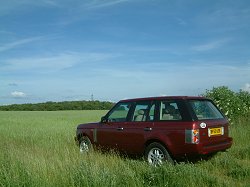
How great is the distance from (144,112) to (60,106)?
58382 millimetres

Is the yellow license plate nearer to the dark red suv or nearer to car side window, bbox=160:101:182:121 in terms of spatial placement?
the dark red suv

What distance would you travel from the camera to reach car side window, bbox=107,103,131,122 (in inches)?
426

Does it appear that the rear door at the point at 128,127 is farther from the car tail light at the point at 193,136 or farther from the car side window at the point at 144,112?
the car tail light at the point at 193,136

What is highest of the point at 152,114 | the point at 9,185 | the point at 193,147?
the point at 152,114

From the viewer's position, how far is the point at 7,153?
949cm

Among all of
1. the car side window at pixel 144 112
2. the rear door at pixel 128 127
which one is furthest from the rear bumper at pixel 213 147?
the car side window at pixel 144 112

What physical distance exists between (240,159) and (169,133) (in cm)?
225

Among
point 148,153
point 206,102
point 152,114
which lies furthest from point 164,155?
point 206,102

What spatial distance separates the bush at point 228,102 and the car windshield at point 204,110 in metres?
8.25

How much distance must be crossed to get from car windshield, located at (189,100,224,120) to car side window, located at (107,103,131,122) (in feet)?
6.61

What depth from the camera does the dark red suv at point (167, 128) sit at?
8.95 m

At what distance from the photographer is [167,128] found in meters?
9.29

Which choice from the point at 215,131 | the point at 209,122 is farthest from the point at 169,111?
the point at 215,131

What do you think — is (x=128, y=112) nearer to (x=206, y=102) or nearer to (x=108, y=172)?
(x=206, y=102)
